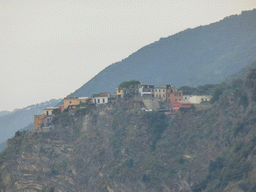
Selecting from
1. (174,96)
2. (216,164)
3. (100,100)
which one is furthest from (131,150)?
(216,164)

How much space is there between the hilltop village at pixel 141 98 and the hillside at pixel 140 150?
1807 mm

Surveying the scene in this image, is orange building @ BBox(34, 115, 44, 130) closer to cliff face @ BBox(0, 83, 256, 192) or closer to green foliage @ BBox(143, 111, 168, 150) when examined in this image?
cliff face @ BBox(0, 83, 256, 192)

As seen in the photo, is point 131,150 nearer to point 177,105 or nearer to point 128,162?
point 128,162

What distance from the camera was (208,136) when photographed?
85312 mm

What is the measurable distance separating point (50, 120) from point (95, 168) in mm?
14838

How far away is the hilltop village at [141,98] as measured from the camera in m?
95.2

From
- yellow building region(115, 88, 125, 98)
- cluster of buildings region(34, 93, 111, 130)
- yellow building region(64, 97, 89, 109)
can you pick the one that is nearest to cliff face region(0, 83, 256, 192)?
cluster of buildings region(34, 93, 111, 130)

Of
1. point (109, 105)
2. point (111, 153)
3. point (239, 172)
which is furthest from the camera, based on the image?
point (109, 105)

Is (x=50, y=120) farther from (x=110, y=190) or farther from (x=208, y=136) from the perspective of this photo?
(x=208, y=136)

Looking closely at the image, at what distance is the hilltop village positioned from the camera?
95250mm

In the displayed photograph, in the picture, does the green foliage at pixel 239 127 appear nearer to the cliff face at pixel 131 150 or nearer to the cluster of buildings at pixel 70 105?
the cliff face at pixel 131 150

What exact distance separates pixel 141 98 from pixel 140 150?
1008cm

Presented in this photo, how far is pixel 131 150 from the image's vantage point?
8938 cm

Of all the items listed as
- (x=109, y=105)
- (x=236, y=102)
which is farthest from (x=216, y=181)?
(x=109, y=105)
